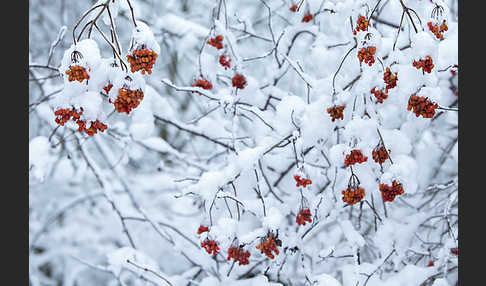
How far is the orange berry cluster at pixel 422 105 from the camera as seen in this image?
5.26 feet

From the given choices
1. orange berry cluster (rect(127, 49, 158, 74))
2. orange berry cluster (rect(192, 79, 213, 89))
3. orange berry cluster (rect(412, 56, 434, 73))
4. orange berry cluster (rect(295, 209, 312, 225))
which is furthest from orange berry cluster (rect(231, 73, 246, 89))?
orange berry cluster (rect(412, 56, 434, 73))

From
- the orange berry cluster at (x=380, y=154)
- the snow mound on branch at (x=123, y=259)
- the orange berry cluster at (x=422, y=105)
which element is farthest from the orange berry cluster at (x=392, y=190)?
the snow mound on branch at (x=123, y=259)

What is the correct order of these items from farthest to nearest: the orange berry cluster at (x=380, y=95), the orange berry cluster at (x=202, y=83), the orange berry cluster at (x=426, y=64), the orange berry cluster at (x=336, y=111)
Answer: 1. the orange berry cluster at (x=202, y=83)
2. the orange berry cluster at (x=336, y=111)
3. the orange berry cluster at (x=380, y=95)
4. the orange berry cluster at (x=426, y=64)

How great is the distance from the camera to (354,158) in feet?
5.82

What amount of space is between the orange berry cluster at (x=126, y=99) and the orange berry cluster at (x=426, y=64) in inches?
40.9

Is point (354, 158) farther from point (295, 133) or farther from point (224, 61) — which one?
point (224, 61)

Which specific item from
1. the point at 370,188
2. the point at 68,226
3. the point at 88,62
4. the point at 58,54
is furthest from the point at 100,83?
the point at 68,226

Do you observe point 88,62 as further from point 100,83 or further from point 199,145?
point 199,145

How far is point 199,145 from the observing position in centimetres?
555

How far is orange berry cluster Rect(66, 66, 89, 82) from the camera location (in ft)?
4.71

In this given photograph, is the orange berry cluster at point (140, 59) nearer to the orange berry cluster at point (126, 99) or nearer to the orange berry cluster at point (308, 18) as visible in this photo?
the orange berry cluster at point (126, 99)

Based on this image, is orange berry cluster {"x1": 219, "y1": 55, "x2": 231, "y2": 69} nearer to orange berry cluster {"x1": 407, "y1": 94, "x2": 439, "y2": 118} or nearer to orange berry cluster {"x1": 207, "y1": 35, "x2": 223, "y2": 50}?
orange berry cluster {"x1": 207, "y1": 35, "x2": 223, "y2": 50}

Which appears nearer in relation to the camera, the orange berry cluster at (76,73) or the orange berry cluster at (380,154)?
the orange berry cluster at (76,73)

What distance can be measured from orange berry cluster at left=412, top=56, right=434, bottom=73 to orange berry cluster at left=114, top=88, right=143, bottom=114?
104 cm
